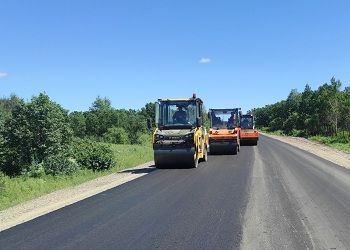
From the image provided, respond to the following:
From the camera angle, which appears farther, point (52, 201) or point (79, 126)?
point (79, 126)

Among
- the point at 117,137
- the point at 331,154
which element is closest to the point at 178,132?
the point at 331,154

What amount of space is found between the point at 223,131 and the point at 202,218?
1917 centimetres

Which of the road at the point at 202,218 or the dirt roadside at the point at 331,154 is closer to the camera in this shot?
the road at the point at 202,218

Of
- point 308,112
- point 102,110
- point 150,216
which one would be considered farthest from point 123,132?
point 150,216

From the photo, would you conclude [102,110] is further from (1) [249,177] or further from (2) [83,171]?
(1) [249,177]

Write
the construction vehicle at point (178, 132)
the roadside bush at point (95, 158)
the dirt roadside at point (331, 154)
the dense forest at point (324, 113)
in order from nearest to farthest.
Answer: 1. the construction vehicle at point (178, 132)
2. the roadside bush at point (95, 158)
3. the dirt roadside at point (331, 154)
4. the dense forest at point (324, 113)

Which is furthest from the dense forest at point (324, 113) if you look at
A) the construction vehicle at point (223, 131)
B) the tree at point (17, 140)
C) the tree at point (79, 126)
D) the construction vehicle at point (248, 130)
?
the tree at point (79, 126)

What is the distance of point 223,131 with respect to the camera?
1141 inches

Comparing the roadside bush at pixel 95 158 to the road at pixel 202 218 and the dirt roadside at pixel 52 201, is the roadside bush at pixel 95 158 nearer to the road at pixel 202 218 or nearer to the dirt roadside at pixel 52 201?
the dirt roadside at pixel 52 201

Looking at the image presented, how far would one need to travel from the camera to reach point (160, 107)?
2156 centimetres

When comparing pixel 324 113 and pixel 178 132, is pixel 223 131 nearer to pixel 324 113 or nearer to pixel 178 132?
pixel 178 132

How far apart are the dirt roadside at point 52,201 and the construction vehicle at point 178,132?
277 cm

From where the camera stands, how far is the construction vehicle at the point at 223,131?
2884 centimetres

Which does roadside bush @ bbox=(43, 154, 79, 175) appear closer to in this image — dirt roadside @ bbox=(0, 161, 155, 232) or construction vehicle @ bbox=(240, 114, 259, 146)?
dirt roadside @ bbox=(0, 161, 155, 232)
